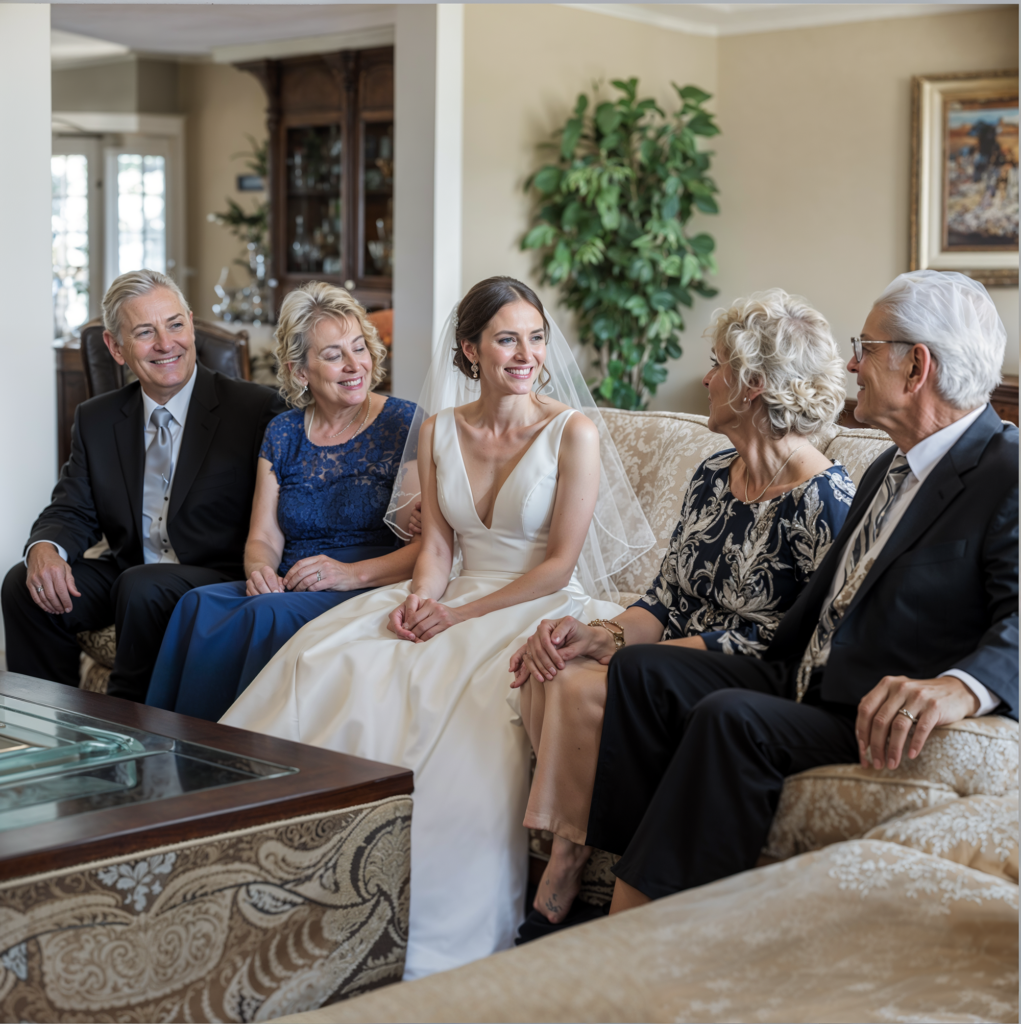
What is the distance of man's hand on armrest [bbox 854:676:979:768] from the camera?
1.76m

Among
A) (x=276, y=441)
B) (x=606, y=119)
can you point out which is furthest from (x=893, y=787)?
(x=606, y=119)

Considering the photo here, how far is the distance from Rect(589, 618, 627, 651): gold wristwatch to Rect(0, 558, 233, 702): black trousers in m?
1.22

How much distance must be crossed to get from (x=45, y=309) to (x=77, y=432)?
88cm

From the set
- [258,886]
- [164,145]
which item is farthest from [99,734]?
[164,145]

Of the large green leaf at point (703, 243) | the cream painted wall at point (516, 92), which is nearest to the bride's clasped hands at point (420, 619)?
the cream painted wall at point (516, 92)

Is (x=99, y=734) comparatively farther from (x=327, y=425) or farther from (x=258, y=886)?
(x=327, y=425)

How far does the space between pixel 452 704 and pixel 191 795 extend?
0.74m

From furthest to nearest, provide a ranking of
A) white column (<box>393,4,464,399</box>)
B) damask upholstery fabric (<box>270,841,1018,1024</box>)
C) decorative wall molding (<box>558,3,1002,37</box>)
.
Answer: decorative wall molding (<box>558,3,1002,37</box>)
white column (<box>393,4,464,399</box>)
damask upholstery fabric (<box>270,841,1018,1024</box>)

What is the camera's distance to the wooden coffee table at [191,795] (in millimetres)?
1582

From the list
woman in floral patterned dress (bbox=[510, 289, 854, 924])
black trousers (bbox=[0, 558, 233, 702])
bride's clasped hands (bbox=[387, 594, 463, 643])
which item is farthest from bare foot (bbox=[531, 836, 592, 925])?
black trousers (bbox=[0, 558, 233, 702])

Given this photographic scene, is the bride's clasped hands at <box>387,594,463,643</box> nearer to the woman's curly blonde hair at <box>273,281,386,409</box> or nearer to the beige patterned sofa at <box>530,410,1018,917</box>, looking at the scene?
the woman's curly blonde hair at <box>273,281,386,409</box>

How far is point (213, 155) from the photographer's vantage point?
909 cm

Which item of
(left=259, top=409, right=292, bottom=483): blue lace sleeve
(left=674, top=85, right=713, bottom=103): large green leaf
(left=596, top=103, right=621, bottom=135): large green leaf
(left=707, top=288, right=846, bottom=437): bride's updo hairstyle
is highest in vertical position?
(left=674, top=85, right=713, bottom=103): large green leaf

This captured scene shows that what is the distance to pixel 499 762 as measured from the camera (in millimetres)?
2336
